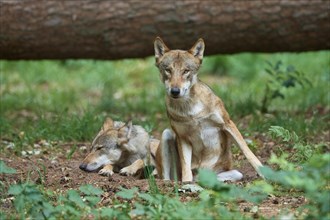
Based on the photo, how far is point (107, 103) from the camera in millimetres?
10773

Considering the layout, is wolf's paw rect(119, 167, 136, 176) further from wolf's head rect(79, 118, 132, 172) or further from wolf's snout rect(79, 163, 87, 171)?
wolf's snout rect(79, 163, 87, 171)

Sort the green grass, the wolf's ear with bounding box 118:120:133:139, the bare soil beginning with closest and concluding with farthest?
the bare soil, the wolf's ear with bounding box 118:120:133:139, the green grass

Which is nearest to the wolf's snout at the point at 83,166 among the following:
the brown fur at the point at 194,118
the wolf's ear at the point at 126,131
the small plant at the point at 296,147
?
the wolf's ear at the point at 126,131

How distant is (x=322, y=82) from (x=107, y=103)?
342cm

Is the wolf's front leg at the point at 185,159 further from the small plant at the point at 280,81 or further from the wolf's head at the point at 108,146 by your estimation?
the small plant at the point at 280,81

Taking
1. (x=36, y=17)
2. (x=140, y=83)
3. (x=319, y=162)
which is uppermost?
(x=36, y=17)

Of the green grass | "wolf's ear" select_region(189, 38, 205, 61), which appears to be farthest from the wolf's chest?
the green grass

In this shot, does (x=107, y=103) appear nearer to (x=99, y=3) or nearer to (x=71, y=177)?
(x=99, y=3)

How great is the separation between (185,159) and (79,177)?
3.27 ft

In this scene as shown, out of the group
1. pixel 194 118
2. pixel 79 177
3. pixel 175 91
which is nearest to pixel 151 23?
pixel 194 118

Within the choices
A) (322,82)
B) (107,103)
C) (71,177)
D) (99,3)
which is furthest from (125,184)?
(322,82)

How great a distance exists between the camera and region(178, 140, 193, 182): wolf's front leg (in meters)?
7.25

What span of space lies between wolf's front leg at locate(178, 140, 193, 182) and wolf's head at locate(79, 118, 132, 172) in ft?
2.42

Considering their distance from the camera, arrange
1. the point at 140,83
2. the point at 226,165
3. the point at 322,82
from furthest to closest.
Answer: the point at 140,83 < the point at 322,82 < the point at 226,165
